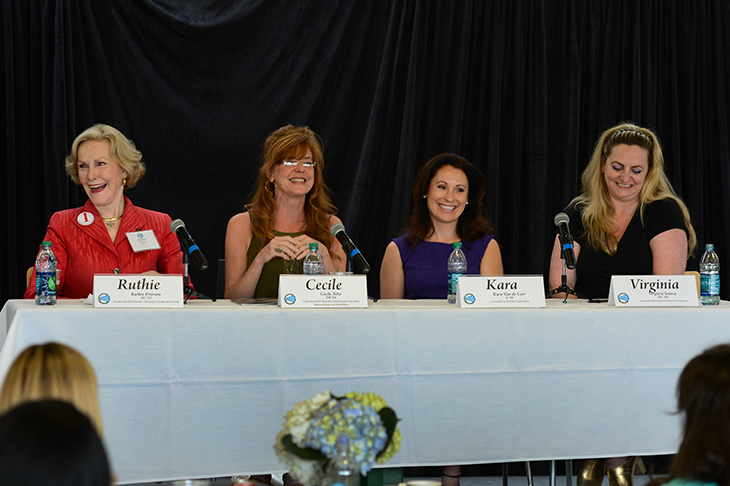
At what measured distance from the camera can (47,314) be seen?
2.14 metres

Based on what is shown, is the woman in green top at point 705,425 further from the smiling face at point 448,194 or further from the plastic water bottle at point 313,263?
the smiling face at point 448,194

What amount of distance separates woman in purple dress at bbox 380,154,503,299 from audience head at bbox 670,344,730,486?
1898 mm

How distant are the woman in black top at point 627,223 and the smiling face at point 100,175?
1918mm

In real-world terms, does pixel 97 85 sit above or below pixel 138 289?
above

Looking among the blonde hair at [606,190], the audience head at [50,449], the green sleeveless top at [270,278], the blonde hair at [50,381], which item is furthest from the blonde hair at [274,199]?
the audience head at [50,449]

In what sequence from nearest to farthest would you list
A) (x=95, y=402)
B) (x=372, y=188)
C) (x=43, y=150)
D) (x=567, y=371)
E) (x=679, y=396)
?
(x=95, y=402) → (x=679, y=396) → (x=567, y=371) → (x=43, y=150) → (x=372, y=188)

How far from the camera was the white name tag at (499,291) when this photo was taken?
2436 millimetres

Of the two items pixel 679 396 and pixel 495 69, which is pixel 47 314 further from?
pixel 495 69

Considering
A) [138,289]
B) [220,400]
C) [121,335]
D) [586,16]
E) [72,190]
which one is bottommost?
[220,400]

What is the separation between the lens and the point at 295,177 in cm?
307

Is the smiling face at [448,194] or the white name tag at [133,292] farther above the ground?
the smiling face at [448,194]

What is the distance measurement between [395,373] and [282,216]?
3.70 feet

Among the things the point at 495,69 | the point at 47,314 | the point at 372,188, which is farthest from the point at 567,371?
the point at 495,69

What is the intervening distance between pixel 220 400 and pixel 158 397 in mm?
187
